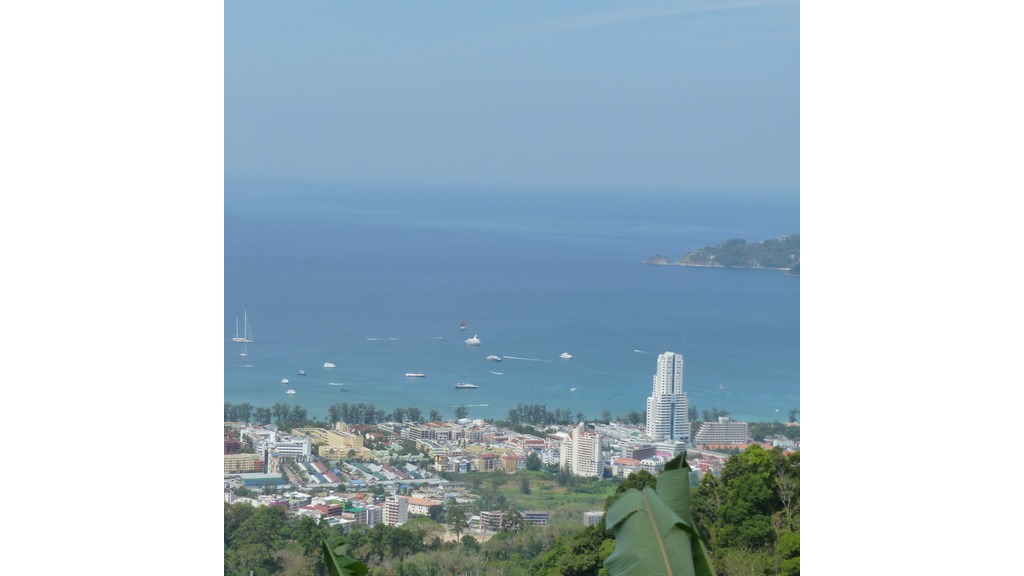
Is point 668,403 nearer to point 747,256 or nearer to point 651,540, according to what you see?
point 747,256

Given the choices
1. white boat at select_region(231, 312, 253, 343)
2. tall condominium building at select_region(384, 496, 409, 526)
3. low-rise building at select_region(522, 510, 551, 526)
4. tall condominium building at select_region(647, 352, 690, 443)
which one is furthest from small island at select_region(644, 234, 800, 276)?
white boat at select_region(231, 312, 253, 343)

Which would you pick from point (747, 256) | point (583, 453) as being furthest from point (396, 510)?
point (747, 256)

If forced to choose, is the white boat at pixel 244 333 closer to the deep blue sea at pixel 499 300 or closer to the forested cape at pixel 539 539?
the deep blue sea at pixel 499 300
